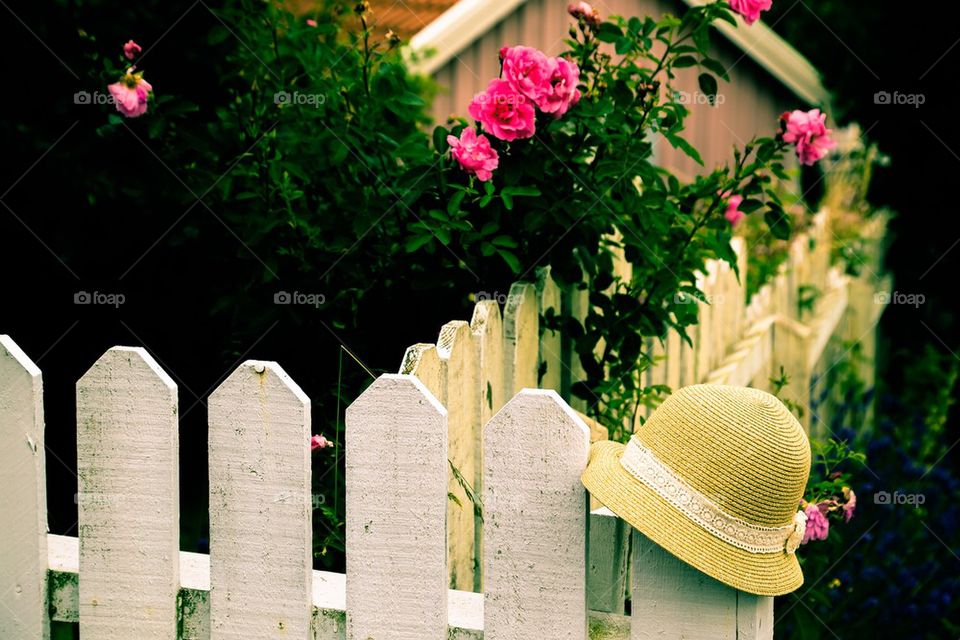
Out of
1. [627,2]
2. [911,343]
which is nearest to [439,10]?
[627,2]

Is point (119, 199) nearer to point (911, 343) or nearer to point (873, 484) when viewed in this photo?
point (873, 484)

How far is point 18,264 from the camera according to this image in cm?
295

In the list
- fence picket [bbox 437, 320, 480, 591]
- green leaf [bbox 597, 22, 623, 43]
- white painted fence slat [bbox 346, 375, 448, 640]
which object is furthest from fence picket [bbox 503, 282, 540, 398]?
white painted fence slat [bbox 346, 375, 448, 640]

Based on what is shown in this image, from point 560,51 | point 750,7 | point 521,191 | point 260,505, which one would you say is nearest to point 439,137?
point 521,191

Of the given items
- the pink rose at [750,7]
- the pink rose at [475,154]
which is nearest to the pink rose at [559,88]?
the pink rose at [475,154]

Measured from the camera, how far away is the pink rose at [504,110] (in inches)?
93.3

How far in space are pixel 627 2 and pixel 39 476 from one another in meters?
8.31

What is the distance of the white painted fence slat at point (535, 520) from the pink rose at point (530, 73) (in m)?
0.95

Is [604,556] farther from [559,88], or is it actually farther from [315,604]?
[559,88]

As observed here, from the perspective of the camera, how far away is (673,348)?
3.65 metres

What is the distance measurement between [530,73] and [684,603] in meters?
1.24

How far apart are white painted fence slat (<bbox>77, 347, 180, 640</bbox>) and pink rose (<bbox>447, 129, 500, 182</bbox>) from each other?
2.88ft

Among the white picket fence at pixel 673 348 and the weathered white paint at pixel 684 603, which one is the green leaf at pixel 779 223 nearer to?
the white picket fence at pixel 673 348

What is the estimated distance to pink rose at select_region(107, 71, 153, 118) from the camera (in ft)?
8.55
